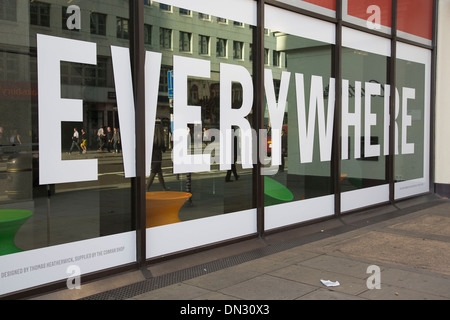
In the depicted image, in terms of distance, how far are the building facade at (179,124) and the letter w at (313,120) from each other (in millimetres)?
32

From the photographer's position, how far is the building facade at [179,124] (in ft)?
15.9

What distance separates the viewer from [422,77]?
11.6 metres

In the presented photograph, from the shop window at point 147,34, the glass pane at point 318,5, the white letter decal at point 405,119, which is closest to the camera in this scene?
the shop window at point 147,34

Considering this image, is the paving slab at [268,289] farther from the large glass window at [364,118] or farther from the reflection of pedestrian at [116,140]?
the large glass window at [364,118]

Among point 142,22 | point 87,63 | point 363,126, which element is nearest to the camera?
point 87,63

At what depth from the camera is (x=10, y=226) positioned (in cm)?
478

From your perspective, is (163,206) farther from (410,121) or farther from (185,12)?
(410,121)

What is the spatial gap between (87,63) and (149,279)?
252 cm

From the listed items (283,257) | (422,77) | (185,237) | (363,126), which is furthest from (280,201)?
(422,77)

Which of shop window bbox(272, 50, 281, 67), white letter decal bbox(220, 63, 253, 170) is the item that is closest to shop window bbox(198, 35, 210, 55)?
white letter decal bbox(220, 63, 253, 170)

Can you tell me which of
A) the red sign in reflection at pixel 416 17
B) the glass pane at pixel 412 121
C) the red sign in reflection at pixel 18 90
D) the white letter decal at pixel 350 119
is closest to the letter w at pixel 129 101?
the red sign in reflection at pixel 18 90

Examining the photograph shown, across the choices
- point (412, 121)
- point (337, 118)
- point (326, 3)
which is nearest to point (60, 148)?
point (337, 118)

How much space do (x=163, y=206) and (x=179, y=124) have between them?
1.09 m
